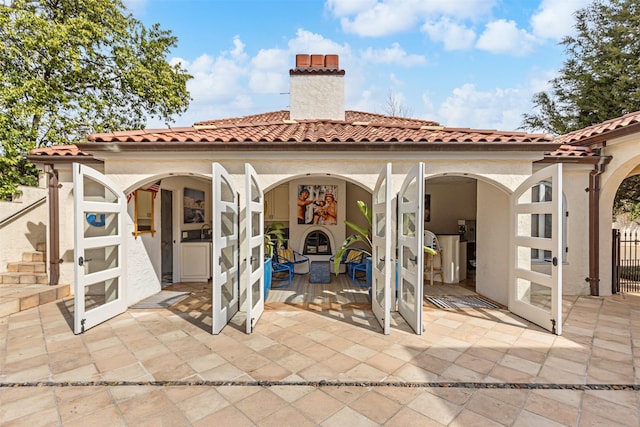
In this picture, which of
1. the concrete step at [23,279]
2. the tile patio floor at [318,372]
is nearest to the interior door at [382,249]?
the tile patio floor at [318,372]

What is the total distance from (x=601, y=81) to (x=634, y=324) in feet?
33.8

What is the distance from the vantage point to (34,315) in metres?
5.00

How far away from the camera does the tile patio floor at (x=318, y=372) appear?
2.57 metres

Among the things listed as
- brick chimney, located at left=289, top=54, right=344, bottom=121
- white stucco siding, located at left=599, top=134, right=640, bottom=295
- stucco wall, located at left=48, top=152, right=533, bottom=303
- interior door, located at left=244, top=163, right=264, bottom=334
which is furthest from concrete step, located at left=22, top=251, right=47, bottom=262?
→ white stucco siding, located at left=599, top=134, right=640, bottom=295

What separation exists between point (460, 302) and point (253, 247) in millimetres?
4438

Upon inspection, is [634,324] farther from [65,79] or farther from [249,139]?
[65,79]

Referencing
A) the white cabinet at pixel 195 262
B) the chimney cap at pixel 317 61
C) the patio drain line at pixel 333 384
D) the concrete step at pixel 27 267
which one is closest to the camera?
the patio drain line at pixel 333 384

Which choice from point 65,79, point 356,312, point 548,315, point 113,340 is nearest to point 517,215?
point 548,315

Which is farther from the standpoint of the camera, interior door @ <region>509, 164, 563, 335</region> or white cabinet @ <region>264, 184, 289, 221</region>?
white cabinet @ <region>264, 184, 289, 221</region>

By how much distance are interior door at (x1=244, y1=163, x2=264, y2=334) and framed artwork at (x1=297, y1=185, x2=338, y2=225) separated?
147 inches

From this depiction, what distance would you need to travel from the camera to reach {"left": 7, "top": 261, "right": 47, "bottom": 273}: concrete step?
6.55 metres

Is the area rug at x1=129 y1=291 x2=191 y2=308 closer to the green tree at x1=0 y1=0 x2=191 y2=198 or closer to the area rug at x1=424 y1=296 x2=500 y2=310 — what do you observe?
the area rug at x1=424 y1=296 x2=500 y2=310

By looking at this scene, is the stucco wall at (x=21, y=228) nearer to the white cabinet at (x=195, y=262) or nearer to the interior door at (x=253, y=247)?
the white cabinet at (x=195, y=262)

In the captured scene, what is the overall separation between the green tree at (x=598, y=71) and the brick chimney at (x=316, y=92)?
32.2 feet
